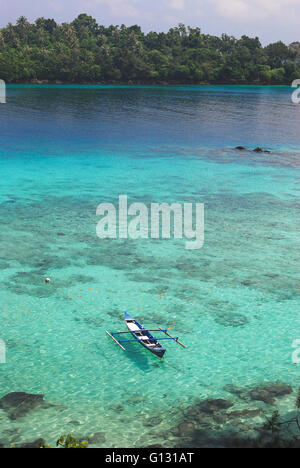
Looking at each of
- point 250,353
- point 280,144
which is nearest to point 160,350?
point 250,353

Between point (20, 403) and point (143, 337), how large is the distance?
499 centimetres

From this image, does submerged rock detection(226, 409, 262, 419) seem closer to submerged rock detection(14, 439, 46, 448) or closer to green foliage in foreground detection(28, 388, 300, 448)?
green foliage in foreground detection(28, 388, 300, 448)

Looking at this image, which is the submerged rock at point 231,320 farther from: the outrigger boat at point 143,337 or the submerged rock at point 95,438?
the submerged rock at point 95,438

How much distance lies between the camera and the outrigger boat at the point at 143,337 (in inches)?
695

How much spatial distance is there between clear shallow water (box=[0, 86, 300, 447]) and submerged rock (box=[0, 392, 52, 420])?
291 mm

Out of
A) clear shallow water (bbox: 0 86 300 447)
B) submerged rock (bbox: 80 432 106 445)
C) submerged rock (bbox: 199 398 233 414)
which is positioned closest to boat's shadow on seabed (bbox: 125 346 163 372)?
clear shallow water (bbox: 0 86 300 447)

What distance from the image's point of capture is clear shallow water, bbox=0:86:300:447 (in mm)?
16109

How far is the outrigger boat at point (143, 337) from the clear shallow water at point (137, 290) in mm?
466

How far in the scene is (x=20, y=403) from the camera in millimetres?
15445

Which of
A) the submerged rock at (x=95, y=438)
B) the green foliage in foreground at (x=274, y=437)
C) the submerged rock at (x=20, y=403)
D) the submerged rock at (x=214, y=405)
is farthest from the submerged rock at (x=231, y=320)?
the submerged rock at (x=20, y=403)

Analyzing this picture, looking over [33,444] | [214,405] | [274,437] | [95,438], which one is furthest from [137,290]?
[274,437]

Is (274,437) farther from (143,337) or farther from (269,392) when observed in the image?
(143,337)

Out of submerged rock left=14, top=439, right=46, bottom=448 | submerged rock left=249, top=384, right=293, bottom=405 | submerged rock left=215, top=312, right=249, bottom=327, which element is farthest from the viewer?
submerged rock left=215, top=312, right=249, bottom=327
